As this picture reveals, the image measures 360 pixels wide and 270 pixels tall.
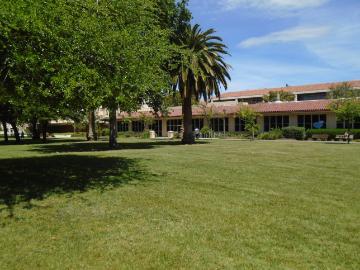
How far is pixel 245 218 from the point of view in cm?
805

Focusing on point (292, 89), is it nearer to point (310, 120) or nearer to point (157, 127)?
point (157, 127)

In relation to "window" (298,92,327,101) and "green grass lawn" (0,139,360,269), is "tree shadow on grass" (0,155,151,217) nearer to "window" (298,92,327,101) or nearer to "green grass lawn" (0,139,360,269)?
"green grass lawn" (0,139,360,269)

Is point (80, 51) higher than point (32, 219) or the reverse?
higher

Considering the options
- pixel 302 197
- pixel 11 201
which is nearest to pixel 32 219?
pixel 11 201

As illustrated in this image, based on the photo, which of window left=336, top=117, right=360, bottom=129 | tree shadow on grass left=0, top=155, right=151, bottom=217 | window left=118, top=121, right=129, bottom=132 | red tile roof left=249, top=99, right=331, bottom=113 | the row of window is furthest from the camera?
window left=118, top=121, right=129, bottom=132

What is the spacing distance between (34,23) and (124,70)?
271 cm

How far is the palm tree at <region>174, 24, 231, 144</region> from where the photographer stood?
32.9 meters

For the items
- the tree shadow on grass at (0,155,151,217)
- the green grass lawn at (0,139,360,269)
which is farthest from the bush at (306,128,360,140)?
the tree shadow on grass at (0,155,151,217)

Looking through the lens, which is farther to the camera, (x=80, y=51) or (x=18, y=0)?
(x=80, y=51)

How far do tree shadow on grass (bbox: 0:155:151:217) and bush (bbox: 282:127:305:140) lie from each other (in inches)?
1193

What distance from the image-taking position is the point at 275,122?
49.5 meters

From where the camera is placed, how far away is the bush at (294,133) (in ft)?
144

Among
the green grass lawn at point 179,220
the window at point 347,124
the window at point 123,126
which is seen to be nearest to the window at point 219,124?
the window at point 347,124

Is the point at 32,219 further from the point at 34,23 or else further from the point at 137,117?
the point at 137,117
